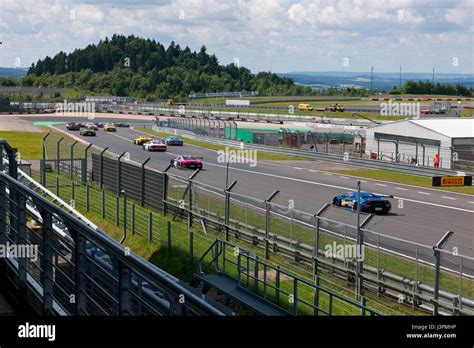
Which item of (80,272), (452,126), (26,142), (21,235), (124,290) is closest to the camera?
(124,290)

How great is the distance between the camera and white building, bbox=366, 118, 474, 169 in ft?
154

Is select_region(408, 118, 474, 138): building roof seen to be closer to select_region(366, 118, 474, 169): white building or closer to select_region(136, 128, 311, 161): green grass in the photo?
select_region(366, 118, 474, 169): white building

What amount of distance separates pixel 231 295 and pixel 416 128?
123ft

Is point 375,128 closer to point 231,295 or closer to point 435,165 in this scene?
point 435,165

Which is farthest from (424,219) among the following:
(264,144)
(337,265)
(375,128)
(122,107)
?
(122,107)

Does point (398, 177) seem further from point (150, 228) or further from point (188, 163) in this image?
point (150, 228)

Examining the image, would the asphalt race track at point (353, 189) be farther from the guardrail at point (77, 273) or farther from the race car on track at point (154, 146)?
the guardrail at point (77, 273)

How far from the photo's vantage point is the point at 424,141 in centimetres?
4991

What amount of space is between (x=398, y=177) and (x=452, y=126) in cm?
980

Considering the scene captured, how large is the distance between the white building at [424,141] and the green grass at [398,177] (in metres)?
2.66

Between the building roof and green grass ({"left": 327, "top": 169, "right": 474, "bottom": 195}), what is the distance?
540cm

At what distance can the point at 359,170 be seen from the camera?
46.9 metres

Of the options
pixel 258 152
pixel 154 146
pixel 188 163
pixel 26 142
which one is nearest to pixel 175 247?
pixel 188 163

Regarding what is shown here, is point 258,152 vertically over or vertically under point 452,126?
under
